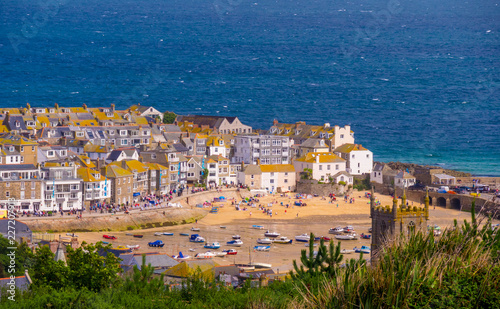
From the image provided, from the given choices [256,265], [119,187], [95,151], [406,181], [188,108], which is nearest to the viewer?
[256,265]

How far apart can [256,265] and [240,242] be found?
8.18 meters

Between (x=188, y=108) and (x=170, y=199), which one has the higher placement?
(x=188, y=108)

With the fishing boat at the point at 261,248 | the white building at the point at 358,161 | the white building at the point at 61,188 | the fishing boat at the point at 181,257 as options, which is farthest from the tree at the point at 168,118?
the fishing boat at the point at 181,257

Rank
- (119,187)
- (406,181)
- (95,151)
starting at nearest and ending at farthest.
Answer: (119,187) < (95,151) < (406,181)

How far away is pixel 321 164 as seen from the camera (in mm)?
82500

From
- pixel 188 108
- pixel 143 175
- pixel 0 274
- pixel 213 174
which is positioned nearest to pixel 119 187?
pixel 143 175

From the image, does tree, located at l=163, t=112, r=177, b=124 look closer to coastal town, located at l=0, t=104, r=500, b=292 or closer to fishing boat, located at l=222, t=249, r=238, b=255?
coastal town, located at l=0, t=104, r=500, b=292

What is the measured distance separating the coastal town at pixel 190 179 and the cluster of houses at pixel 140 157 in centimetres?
9

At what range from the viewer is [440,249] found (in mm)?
21828

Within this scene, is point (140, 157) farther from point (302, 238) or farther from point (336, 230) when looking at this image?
point (302, 238)

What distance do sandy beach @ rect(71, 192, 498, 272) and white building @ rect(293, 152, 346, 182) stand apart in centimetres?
349

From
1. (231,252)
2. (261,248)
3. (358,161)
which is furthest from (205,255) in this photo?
(358,161)

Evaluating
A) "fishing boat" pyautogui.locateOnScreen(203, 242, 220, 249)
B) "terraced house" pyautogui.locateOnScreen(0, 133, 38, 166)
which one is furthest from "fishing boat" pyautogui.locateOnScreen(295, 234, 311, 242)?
"terraced house" pyautogui.locateOnScreen(0, 133, 38, 166)

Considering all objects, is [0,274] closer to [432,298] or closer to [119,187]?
[432,298]
